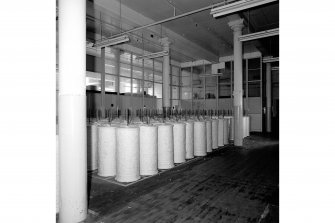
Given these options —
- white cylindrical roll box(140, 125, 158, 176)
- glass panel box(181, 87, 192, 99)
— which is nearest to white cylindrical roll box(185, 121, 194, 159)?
white cylindrical roll box(140, 125, 158, 176)

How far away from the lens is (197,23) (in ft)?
27.9

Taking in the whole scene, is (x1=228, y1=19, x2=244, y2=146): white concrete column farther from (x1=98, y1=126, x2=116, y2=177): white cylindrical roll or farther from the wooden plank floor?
(x1=98, y1=126, x2=116, y2=177): white cylindrical roll

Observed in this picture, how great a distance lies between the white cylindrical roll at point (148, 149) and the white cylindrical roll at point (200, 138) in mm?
1633

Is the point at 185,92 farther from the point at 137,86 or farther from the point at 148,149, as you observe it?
the point at 148,149

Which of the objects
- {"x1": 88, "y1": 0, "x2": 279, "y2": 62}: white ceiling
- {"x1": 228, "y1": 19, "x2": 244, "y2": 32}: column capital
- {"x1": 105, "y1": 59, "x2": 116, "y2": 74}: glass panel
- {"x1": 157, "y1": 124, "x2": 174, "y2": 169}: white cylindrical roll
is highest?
{"x1": 88, "y1": 0, "x2": 279, "y2": 62}: white ceiling

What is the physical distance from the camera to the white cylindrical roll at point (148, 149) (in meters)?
3.90

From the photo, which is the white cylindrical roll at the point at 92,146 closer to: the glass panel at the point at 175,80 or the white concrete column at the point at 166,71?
the white concrete column at the point at 166,71

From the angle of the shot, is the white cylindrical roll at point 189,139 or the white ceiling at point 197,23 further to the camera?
the white ceiling at point 197,23

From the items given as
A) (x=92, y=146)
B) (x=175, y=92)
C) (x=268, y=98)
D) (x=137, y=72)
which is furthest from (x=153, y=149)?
(x=175, y=92)

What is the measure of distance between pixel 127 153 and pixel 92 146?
1.24 meters

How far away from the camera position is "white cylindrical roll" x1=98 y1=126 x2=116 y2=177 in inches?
149

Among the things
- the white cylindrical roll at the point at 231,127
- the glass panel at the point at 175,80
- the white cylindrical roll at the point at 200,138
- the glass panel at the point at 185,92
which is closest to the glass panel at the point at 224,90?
the glass panel at the point at 185,92

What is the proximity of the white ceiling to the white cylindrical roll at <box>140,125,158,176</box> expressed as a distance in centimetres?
478
